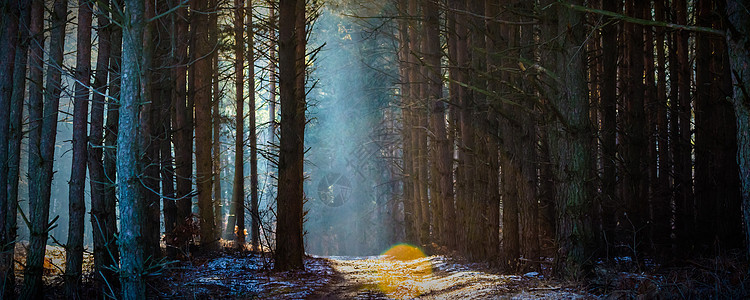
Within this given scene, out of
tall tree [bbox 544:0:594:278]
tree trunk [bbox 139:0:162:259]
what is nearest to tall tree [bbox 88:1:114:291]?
tree trunk [bbox 139:0:162:259]

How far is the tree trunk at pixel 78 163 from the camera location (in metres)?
8.51

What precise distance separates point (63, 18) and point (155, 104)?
259cm

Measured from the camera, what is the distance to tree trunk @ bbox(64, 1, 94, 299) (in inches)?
335

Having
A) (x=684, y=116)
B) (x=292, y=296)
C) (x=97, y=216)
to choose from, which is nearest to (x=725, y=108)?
(x=684, y=116)

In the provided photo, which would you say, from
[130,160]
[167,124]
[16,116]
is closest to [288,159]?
[167,124]

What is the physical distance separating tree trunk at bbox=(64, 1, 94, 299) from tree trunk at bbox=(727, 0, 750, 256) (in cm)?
874

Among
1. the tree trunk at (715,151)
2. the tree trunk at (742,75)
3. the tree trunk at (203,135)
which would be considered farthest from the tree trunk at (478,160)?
the tree trunk at (203,135)

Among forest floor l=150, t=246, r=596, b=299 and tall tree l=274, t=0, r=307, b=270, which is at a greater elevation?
tall tree l=274, t=0, r=307, b=270

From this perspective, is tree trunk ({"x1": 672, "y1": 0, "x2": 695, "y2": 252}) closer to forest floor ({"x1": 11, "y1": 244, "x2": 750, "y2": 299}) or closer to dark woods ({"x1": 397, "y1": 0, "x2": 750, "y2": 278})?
dark woods ({"x1": 397, "y1": 0, "x2": 750, "y2": 278})

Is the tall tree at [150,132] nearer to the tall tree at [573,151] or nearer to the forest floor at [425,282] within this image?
the forest floor at [425,282]

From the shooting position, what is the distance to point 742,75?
5.69 metres

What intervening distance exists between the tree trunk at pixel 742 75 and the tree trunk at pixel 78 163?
874cm

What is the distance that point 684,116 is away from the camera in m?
13.6

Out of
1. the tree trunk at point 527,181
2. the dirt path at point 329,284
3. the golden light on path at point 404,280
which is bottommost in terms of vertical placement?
the golden light on path at point 404,280
